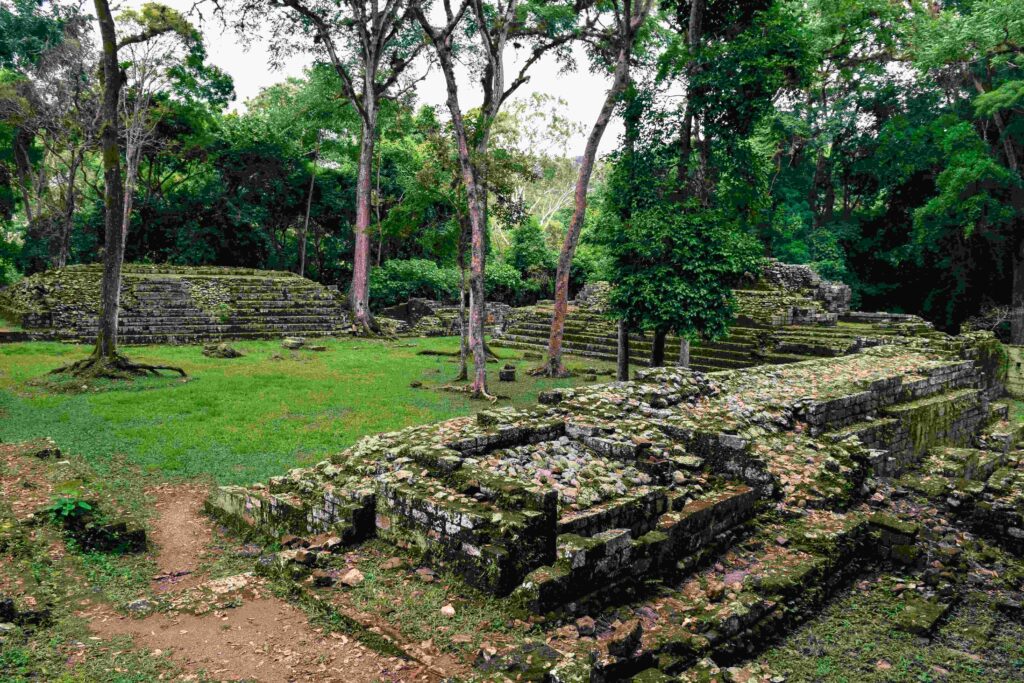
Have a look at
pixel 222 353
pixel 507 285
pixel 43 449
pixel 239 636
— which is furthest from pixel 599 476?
pixel 507 285

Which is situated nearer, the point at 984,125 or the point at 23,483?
the point at 23,483

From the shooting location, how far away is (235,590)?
4.60 meters

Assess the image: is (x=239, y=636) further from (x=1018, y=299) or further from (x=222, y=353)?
(x=1018, y=299)

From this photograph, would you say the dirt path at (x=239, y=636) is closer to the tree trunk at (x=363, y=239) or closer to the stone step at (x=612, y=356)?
the stone step at (x=612, y=356)

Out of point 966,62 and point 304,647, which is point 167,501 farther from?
point 966,62

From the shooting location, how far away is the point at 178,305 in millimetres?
21031

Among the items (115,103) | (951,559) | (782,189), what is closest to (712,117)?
(951,559)

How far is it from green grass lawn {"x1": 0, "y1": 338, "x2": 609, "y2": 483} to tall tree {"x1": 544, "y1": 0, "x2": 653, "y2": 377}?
1.37 meters

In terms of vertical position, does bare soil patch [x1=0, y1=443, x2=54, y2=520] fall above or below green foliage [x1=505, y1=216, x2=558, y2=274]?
below

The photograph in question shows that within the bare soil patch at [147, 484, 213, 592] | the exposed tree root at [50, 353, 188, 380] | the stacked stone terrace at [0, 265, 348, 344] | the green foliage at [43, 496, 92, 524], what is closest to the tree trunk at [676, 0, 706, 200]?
the bare soil patch at [147, 484, 213, 592]

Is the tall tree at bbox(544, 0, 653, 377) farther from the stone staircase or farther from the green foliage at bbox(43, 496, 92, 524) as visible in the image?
the green foliage at bbox(43, 496, 92, 524)

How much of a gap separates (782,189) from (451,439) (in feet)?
89.0

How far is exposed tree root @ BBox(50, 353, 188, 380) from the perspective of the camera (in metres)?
12.1

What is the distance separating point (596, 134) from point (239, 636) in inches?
525
